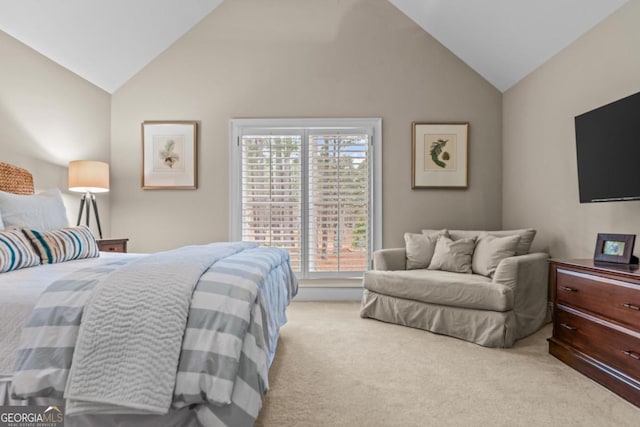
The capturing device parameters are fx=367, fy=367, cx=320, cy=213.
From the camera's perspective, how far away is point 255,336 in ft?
4.66

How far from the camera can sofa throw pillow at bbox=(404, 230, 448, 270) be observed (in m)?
3.59

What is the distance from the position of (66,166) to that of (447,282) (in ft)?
12.0

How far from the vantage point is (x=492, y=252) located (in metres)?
3.12

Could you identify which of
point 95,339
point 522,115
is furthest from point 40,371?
point 522,115

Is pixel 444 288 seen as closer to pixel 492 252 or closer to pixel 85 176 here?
pixel 492 252

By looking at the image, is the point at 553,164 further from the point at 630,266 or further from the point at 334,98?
the point at 334,98

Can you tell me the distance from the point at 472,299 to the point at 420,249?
2.99 ft

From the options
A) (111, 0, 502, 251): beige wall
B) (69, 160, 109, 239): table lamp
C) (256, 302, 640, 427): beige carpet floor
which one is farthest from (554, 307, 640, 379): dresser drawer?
(69, 160, 109, 239): table lamp

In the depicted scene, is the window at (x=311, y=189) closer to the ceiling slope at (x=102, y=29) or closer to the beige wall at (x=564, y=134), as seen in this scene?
the ceiling slope at (x=102, y=29)

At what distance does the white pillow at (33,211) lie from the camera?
2.27 metres

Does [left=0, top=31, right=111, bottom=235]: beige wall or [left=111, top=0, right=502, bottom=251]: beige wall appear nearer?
[left=0, top=31, right=111, bottom=235]: beige wall

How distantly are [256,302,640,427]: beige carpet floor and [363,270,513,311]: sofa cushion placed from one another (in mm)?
302

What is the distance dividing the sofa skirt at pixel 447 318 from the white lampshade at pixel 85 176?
2714 mm

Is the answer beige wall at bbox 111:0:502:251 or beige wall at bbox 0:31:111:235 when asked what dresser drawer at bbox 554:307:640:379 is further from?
beige wall at bbox 0:31:111:235
